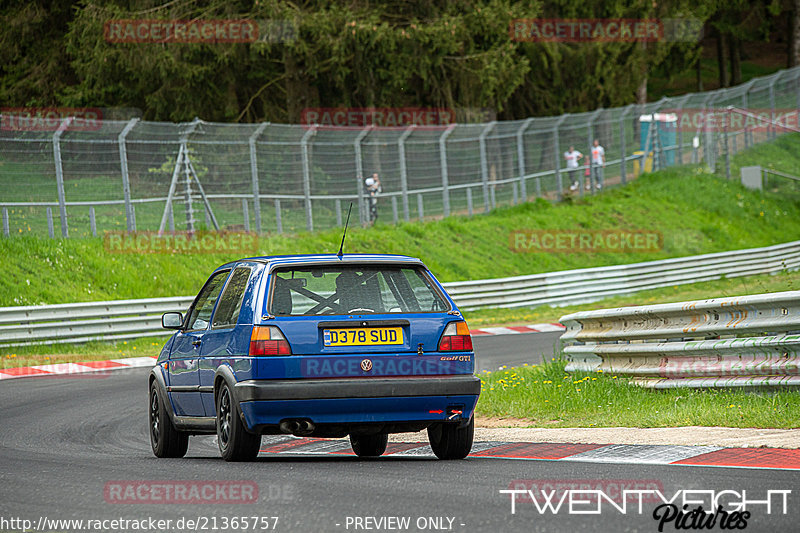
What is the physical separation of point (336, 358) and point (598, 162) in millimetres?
30185

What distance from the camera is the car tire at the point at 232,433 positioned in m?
7.99

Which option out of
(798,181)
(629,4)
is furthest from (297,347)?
(629,4)

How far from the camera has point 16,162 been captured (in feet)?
72.3

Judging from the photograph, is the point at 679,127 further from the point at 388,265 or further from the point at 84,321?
the point at 388,265

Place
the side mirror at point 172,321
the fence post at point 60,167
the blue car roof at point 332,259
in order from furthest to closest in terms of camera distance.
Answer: the fence post at point 60,167, the side mirror at point 172,321, the blue car roof at point 332,259

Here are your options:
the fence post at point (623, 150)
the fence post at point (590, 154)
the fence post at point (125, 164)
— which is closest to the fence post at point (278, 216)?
the fence post at point (125, 164)

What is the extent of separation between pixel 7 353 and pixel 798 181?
30.5 metres

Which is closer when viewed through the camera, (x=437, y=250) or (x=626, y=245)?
(x=437, y=250)

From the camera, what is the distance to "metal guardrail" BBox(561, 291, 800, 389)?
9.18 metres

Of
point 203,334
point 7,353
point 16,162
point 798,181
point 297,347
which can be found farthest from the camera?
point 798,181

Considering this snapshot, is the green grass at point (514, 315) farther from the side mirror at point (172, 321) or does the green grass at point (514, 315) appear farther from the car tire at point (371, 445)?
the side mirror at point (172, 321)

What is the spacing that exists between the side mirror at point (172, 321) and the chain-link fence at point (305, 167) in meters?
13.8

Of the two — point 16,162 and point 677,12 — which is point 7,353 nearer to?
point 16,162

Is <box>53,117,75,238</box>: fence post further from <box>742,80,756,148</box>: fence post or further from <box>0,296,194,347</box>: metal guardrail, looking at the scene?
<box>742,80,756,148</box>: fence post
